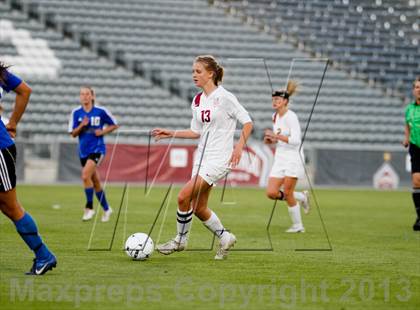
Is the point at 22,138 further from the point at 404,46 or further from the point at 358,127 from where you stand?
the point at 404,46

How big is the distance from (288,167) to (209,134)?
4.34 metres

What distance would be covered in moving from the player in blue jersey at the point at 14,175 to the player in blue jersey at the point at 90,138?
22.9ft

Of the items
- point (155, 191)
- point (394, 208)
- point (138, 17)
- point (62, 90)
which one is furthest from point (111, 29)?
point (394, 208)

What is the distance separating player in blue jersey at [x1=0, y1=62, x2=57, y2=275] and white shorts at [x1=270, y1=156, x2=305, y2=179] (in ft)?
20.6

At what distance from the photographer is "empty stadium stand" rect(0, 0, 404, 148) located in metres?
30.7

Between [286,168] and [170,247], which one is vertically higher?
[286,168]

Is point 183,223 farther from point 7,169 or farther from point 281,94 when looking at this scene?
point 281,94

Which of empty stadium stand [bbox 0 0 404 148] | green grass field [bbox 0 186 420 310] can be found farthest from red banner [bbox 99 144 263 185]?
green grass field [bbox 0 186 420 310]

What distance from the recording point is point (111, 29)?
33281 millimetres

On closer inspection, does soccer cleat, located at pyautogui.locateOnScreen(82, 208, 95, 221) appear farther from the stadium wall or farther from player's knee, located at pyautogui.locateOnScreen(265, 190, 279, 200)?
the stadium wall

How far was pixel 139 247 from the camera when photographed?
965 centimetres

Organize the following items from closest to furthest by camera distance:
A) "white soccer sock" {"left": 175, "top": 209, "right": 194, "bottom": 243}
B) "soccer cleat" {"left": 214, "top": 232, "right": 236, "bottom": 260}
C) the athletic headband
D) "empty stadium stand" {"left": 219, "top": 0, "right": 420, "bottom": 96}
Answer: "white soccer sock" {"left": 175, "top": 209, "right": 194, "bottom": 243}
"soccer cleat" {"left": 214, "top": 232, "right": 236, "bottom": 260}
the athletic headband
"empty stadium stand" {"left": 219, "top": 0, "right": 420, "bottom": 96}

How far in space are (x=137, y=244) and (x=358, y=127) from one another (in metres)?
24.2

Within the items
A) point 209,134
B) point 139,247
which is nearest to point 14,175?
point 139,247
